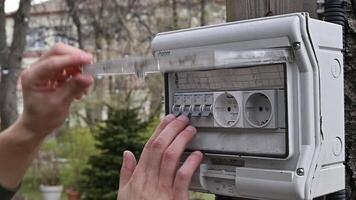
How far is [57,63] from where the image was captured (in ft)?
2.30

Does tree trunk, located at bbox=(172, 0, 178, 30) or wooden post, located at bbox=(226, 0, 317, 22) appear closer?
wooden post, located at bbox=(226, 0, 317, 22)

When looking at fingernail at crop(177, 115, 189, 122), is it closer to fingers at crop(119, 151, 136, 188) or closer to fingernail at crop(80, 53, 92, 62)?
fingers at crop(119, 151, 136, 188)

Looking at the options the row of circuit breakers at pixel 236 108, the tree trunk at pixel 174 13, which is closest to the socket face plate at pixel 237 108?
the row of circuit breakers at pixel 236 108

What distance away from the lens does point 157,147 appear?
886 mm

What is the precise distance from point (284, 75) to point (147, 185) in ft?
0.91

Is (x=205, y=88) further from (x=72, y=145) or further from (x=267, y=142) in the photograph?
(x=72, y=145)

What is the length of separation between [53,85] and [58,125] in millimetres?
96

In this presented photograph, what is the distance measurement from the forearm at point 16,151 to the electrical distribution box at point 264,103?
9.5 inches

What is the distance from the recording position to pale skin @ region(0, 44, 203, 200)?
72 centimetres

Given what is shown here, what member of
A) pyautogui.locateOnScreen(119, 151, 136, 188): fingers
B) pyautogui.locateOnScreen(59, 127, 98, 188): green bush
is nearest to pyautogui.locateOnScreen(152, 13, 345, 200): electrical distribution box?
pyautogui.locateOnScreen(119, 151, 136, 188): fingers

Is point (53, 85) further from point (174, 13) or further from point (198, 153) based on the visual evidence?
point (174, 13)

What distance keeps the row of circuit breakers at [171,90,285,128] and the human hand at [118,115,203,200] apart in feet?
0.09

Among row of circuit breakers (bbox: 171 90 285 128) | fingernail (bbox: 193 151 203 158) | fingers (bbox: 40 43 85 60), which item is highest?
fingers (bbox: 40 43 85 60)

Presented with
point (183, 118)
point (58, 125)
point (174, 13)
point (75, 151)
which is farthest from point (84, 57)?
point (174, 13)
